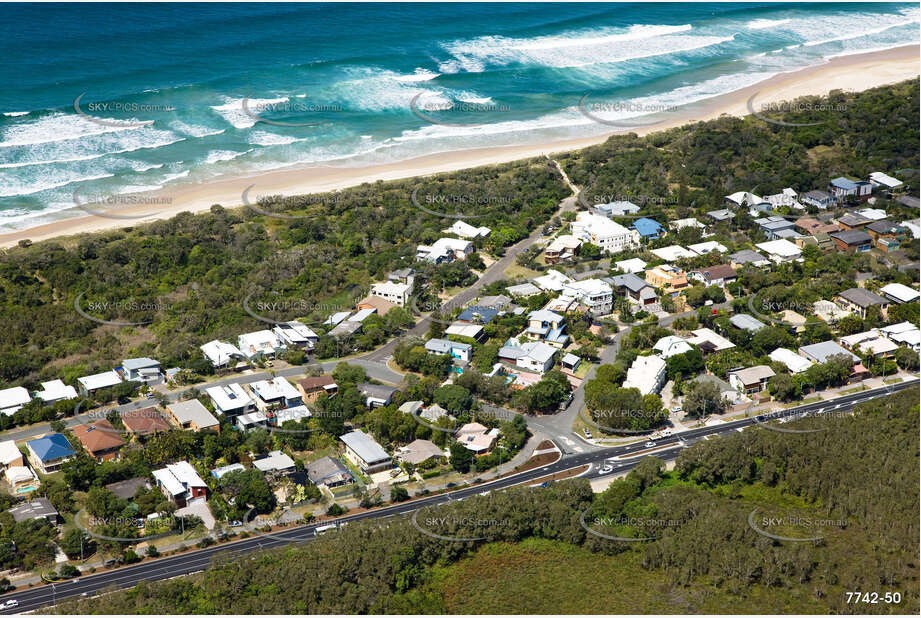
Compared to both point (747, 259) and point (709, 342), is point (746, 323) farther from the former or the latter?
point (747, 259)

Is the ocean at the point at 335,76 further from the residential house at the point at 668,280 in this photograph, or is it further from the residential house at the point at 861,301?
the residential house at the point at 861,301

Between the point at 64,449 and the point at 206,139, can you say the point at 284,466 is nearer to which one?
the point at 64,449

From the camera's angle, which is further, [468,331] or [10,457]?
[468,331]

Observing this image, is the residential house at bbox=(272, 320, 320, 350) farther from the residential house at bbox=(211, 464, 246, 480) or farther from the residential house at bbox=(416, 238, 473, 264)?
the residential house at bbox=(211, 464, 246, 480)

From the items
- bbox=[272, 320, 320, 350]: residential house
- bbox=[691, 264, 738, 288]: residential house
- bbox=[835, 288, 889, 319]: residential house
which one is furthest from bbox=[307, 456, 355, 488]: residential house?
bbox=[835, 288, 889, 319]: residential house

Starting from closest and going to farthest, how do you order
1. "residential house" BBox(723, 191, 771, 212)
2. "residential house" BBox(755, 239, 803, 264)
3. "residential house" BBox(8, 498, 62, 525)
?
Result: "residential house" BBox(8, 498, 62, 525) → "residential house" BBox(755, 239, 803, 264) → "residential house" BBox(723, 191, 771, 212)

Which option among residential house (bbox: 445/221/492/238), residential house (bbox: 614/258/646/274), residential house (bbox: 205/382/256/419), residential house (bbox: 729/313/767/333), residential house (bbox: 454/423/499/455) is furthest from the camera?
residential house (bbox: 445/221/492/238)

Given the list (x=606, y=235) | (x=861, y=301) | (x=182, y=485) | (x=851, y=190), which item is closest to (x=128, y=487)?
(x=182, y=485)
